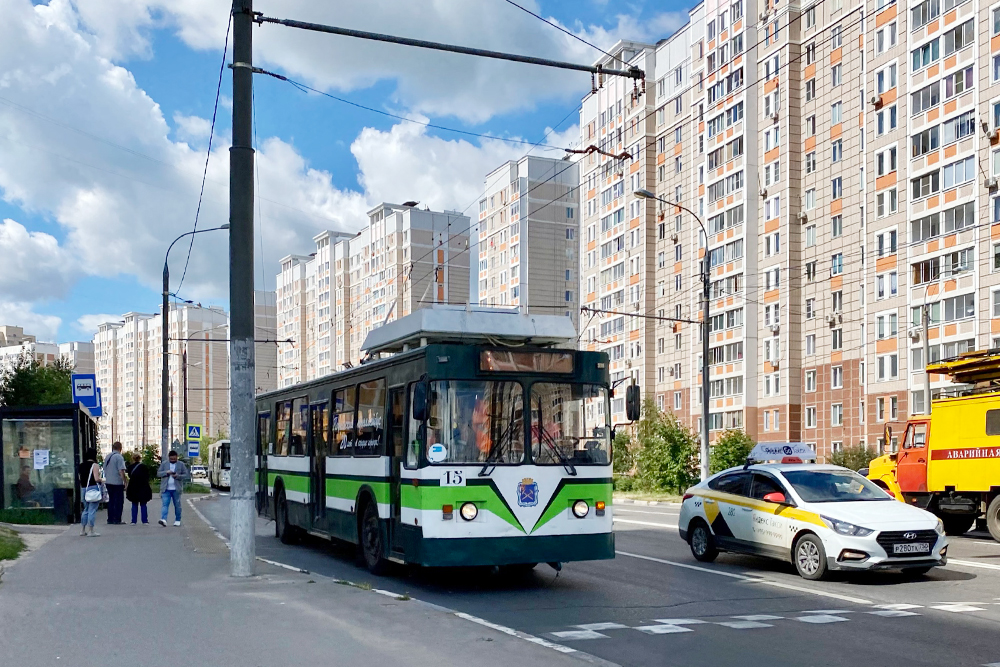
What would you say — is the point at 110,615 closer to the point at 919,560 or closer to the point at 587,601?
the point at 587,601

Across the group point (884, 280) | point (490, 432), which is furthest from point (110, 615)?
point (884, 280)

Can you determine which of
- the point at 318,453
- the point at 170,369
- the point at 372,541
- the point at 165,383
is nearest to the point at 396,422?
the point at 372,541

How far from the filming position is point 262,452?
20.9m

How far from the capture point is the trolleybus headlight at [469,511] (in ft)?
39.2

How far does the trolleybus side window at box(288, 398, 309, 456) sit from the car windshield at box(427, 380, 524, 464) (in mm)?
5954

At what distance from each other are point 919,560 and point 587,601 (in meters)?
4.28

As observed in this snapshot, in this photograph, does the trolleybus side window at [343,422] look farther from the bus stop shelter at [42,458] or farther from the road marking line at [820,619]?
the bus stop shelter at [42,458]

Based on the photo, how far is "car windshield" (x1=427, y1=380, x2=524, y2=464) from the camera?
39.5 ft

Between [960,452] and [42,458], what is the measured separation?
60.9ft

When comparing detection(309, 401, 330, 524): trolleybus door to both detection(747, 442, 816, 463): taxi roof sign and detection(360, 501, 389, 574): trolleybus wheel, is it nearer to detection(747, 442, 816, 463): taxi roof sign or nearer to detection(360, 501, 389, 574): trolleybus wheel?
detection(360, 501, 389, 574): trolleybus wheel

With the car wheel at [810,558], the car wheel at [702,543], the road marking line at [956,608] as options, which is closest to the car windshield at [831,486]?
the car wheel at [810,558]

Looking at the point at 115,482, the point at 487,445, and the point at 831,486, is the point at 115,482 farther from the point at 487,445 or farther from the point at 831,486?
the point at 831,486

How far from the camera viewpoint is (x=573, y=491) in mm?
12445

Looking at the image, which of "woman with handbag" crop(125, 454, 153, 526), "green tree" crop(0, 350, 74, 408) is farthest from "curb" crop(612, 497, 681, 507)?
"green tree" crop(0, 350, 74, 408)
